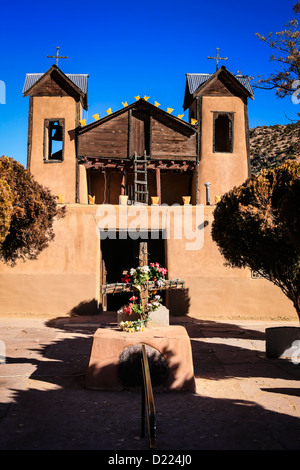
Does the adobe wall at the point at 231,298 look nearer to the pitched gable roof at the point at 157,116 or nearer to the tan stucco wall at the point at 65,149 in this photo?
the tan stucco wall at the point at 65,149

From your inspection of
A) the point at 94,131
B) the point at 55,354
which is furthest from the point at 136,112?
the point at 55,354

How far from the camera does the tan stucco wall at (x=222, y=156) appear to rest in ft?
74.0

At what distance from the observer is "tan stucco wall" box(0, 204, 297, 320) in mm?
16047

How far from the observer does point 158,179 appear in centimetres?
2211

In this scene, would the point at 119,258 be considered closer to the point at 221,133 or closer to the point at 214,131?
the point at 214,131

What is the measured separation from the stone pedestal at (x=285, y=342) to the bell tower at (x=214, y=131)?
12698mm

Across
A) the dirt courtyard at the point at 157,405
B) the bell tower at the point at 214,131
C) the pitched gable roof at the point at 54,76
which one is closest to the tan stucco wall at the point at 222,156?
the bell tower at the point at 214,131

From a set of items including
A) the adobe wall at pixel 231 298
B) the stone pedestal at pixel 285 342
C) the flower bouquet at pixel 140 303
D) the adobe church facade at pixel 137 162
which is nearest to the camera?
the flower bouquet at pixel 140 303

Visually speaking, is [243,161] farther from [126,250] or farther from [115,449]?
[115,449]

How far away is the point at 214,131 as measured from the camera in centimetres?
2289

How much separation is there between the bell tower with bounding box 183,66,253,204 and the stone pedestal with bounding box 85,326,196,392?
1527 cm

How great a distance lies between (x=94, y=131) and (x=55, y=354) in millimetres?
15002

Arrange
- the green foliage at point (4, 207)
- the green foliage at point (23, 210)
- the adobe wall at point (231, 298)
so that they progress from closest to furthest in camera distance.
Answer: the green foliage at point (4, 207) → the green foliage at point (23, 210) → the adobe wall at point (231, 298)

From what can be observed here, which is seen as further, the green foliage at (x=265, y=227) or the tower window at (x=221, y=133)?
the tower window at (x=221, y=133)
